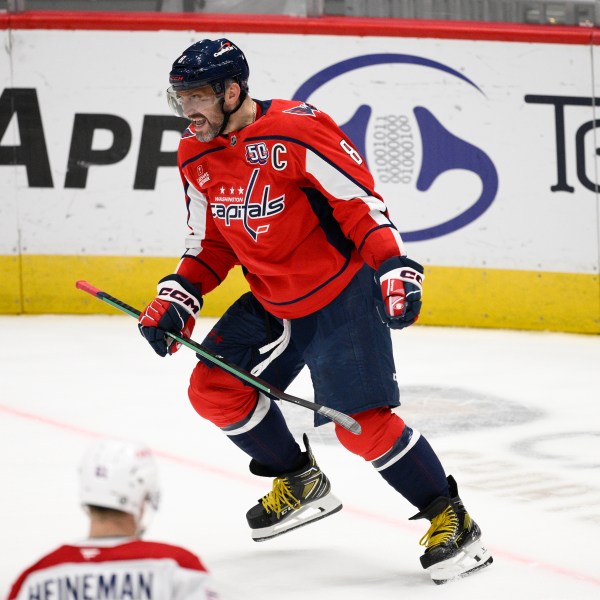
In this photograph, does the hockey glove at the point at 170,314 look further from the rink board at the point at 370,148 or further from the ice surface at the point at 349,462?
the rink board at the point at 370,148

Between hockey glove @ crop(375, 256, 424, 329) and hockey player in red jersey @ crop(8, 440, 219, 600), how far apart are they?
132 cm

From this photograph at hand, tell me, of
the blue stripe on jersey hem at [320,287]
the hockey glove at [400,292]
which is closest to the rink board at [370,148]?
the blue stripe on jersey hem at [320,287]

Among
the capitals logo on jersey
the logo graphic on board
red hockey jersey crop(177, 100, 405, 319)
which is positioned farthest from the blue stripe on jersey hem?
the logo graphic on board

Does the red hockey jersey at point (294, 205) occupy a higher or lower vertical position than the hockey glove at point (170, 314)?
higher

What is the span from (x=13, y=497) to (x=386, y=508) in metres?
1.05

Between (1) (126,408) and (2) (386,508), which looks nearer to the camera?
(2) (386,508)

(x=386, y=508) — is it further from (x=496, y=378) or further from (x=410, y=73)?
(x=410, y=73)

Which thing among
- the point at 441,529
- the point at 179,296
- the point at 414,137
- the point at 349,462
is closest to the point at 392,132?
the point at 414,137

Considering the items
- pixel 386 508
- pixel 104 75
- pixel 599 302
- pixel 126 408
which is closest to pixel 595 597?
pixel 386 508

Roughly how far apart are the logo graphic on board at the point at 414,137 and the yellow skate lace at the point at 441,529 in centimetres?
337

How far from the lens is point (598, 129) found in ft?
20.6

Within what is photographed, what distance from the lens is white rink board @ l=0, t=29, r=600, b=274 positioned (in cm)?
639

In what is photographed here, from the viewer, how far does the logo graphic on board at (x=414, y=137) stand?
6492 millimetres

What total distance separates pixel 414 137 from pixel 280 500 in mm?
3288
